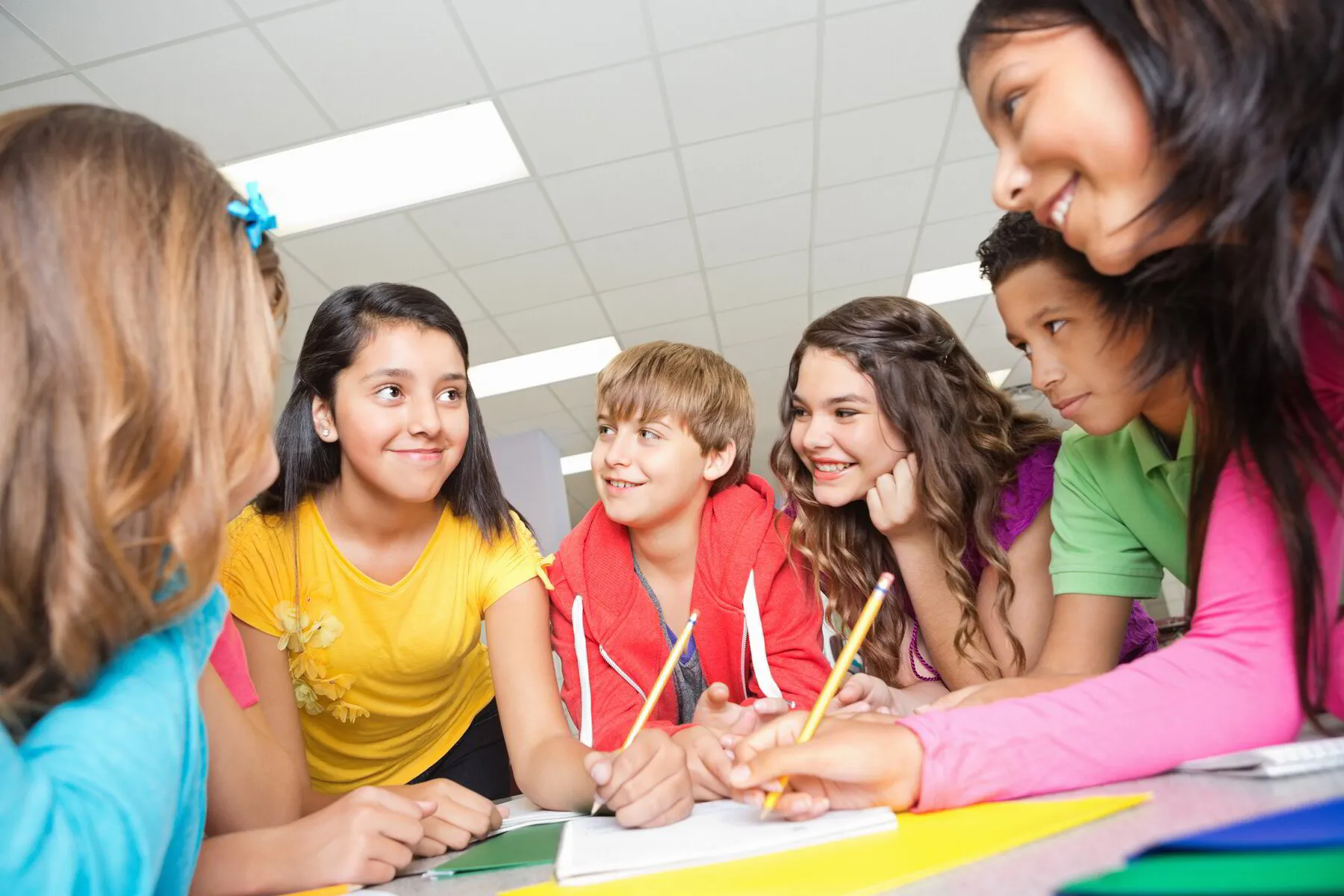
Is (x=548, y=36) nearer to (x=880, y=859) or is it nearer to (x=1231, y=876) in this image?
(x=880, y=859)

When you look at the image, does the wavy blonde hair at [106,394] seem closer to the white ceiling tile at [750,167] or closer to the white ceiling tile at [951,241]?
the white ceiling tile at [750,167]

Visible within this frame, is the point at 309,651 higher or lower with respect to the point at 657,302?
lower

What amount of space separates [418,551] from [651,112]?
2.46 metres

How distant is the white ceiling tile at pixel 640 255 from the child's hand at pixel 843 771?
3.86m

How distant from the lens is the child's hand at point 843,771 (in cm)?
71

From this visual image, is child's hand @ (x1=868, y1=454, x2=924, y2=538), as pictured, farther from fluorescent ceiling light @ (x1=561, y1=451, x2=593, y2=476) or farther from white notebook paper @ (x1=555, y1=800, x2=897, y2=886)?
fluorescent ceiling light @ (x1=561, y1=451, x2=593, y2=476)

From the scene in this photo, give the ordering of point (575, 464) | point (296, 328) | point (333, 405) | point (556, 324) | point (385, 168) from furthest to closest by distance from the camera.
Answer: point (575, 464), point (556, 324), point (296, 328), point (385, 168), point (333, 405)

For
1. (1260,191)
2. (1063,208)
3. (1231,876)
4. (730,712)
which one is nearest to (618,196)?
(730,712)

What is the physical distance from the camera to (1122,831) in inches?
21.1

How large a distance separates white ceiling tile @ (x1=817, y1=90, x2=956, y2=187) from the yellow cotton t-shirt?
2.83 m

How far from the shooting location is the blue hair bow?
29.8 inches

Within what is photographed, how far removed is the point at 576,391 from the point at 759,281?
6.64ft

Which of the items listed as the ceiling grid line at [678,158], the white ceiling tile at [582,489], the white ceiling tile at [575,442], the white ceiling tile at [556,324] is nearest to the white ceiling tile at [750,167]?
the ceiling grid line at [678,158]

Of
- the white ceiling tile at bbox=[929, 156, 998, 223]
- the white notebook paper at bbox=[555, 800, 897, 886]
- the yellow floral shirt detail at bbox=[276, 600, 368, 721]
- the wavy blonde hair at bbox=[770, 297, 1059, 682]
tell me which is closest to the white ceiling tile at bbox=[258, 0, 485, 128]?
the wavy blonde hair at bbox=[770, 297, 1059, 682]
